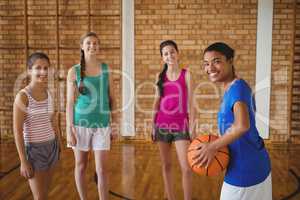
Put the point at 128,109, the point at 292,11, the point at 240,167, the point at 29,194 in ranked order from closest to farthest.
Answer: the point at 240,167, the point at 29,194, the point at 292,11, the point at 128,109

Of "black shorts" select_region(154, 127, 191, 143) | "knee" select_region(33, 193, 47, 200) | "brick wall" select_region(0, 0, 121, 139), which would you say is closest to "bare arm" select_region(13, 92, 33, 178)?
"knee" select_region(33, 193, 47, 200)

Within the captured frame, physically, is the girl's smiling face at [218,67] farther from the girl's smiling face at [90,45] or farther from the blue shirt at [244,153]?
the girl's smiling face at [90,45]

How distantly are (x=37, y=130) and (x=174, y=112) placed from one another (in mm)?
1117

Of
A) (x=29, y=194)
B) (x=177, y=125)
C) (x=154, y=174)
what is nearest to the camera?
(x=177, y=125)

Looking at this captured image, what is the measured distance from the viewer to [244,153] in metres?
1.84

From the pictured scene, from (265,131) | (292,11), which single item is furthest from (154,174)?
(292,11)

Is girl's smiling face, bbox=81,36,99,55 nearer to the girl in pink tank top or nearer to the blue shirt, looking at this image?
the girl in pink tank top

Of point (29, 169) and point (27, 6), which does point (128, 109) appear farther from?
point (29, 169)

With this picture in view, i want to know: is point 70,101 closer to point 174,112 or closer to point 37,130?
point 37,130

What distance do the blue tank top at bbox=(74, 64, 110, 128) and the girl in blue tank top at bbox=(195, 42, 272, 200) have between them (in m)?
1.28

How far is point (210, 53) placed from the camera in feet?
6.17

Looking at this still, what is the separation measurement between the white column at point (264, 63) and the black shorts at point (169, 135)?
3.38 meters

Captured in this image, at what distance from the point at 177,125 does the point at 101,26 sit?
367cm

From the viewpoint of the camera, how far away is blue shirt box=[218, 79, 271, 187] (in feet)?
5.90
